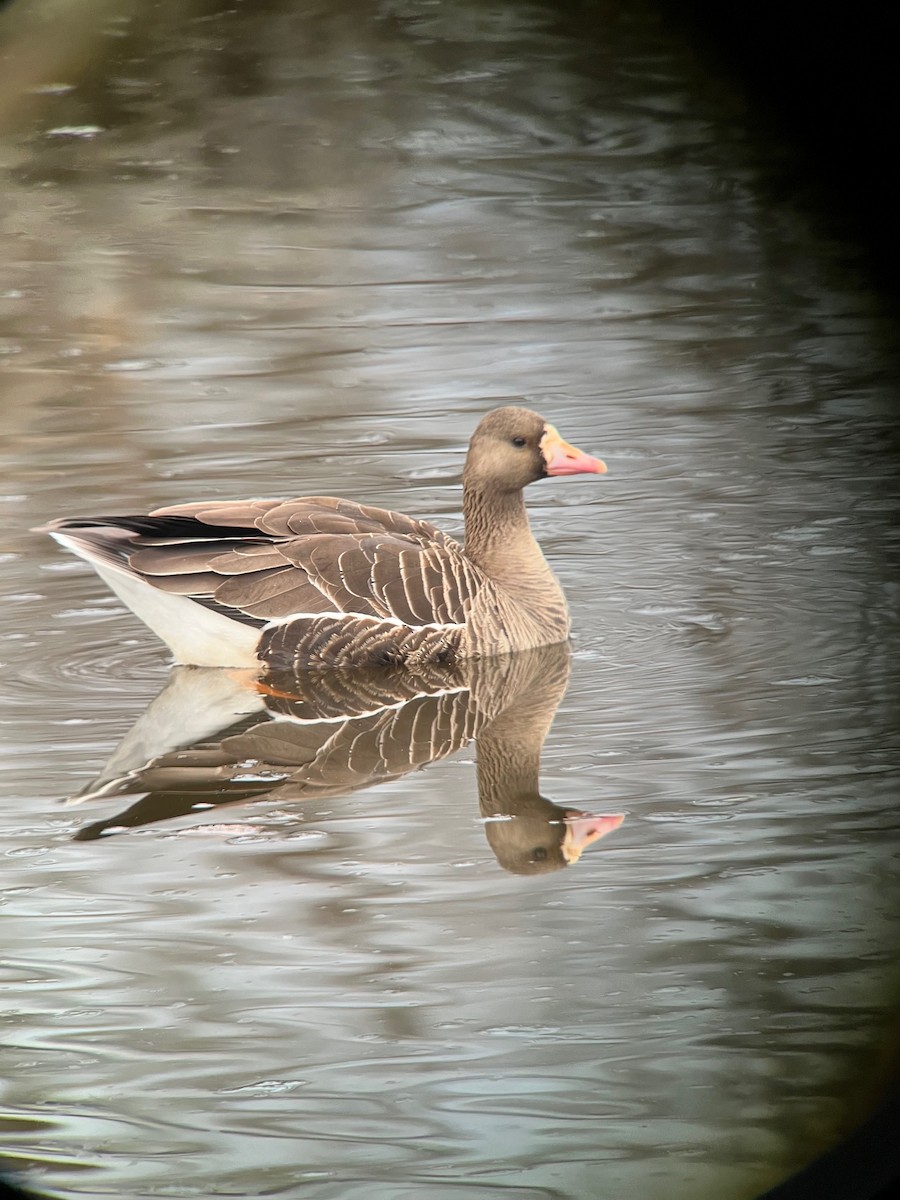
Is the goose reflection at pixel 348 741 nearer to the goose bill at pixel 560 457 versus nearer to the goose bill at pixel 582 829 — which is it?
the goose bill at pixel 582 829

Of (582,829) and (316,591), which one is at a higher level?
(582,829)

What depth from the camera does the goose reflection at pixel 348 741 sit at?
159 centimetres

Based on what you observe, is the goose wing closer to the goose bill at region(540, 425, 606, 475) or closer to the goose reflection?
the goose reflection

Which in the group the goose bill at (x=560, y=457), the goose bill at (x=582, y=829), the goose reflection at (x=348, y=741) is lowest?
the goose reflection at (x=348, y=741)

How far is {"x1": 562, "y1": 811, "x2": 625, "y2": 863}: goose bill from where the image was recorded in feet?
4.43

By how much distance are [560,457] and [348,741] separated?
69 centimetres

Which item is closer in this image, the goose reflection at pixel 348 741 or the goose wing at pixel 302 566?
the goose reflection at pixel 348 741

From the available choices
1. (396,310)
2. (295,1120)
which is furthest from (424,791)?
(396,310)

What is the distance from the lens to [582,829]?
1.46 meters

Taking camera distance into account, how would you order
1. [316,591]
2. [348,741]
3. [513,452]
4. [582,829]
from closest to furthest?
[582,829], [348,741], [316,591], [513,452]

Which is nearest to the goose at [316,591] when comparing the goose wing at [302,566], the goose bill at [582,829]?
the goose wing at [302,566]

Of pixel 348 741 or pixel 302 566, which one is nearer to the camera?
pixel 348 741

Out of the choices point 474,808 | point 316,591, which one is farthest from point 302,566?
point 474,808

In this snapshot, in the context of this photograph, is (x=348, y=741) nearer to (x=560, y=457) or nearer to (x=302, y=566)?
(x=302, y=566)
